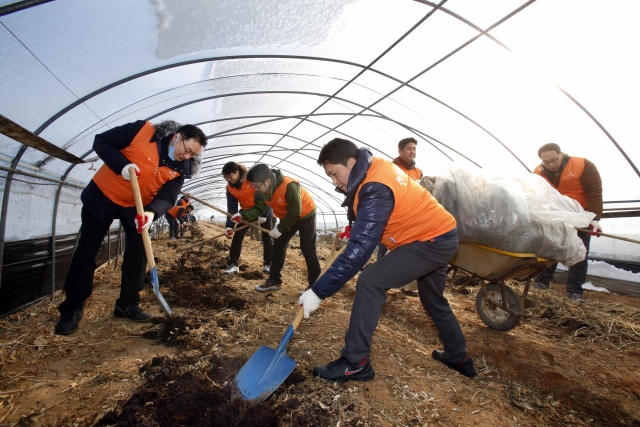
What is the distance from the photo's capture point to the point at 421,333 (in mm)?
3139

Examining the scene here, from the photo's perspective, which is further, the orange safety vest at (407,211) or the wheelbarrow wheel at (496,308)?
the wheelbarrow wheel at (496,308)

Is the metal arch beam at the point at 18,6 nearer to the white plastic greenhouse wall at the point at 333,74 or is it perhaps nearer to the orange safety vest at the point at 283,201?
the white plastic greenhouse wall at the point at 333,74

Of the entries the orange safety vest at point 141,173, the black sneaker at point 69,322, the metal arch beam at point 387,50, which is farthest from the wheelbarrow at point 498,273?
the black sneaker at point 69,322

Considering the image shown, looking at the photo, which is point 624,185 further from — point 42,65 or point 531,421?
point 42,65

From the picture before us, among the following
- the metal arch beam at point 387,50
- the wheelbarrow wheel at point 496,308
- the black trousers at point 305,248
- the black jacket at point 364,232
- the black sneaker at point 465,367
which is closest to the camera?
the black jacket at point 364,232

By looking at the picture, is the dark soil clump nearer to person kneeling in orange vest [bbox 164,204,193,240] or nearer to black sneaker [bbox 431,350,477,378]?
black sneaker [bbox 431,350,477,378]

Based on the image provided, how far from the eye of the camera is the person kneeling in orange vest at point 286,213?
3.89 meters

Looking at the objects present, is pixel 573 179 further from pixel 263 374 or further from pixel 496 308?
pixel 263 374

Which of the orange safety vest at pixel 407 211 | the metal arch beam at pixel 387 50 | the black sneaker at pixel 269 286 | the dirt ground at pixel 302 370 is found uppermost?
the metal arch beam at pixel 387 50

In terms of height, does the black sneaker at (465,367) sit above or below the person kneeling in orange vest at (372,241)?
below

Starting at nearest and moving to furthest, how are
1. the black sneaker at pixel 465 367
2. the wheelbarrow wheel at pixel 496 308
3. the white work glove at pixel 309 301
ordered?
the white work glove at pixel 309 301 → the black sneaker at pixel 465 367 → the wheelbarrow wheel at pixel 496 308

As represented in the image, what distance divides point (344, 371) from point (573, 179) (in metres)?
3.88

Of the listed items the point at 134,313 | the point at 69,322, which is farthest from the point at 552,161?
the point at 69,322

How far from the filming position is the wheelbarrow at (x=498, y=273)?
2.71 m
